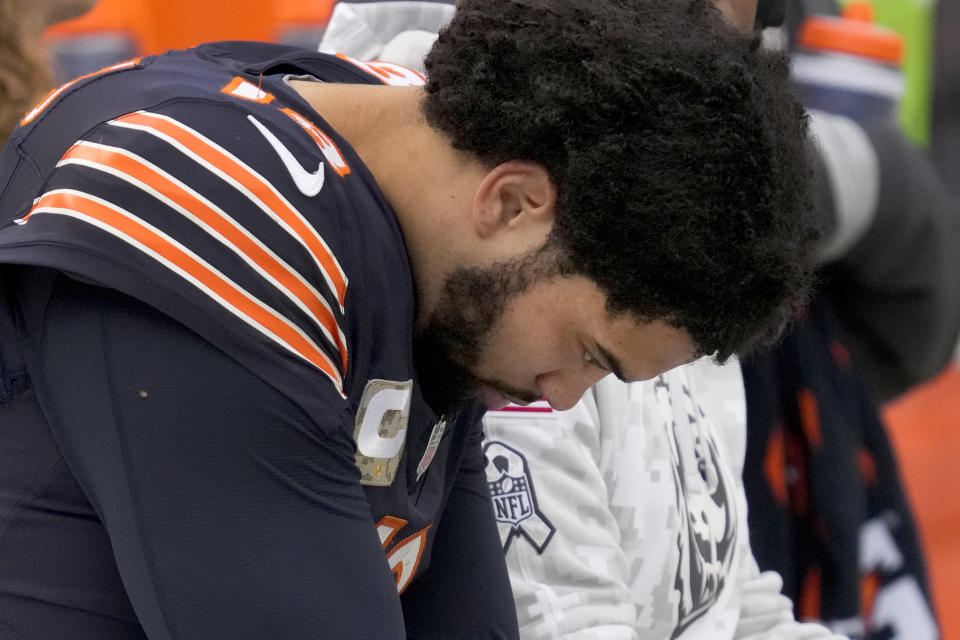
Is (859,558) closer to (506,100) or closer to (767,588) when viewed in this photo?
(767,588)

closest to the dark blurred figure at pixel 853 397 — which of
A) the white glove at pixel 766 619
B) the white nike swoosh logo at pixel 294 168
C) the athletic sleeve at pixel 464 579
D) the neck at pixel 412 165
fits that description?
the white glove at pixel 766 619

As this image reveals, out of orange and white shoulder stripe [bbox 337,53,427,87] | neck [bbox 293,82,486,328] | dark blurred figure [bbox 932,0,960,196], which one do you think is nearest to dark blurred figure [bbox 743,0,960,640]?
orange and white shoulder stripe [bbox 337,53,427,87]

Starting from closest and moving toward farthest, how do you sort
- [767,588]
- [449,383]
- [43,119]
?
[43,119] → [449,383] → [767,588]

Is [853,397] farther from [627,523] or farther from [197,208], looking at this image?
[197,208]

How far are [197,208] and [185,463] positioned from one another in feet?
0.50

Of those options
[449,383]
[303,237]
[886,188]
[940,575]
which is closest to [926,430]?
[940,575]

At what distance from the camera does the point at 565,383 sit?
97 cm

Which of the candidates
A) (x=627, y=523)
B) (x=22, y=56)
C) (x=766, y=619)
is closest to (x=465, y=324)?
(x=627, y=523)

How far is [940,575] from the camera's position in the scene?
2404 millimetres

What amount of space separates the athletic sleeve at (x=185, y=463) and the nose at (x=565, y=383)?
0.76 feet

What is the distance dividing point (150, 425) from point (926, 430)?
7.17 feet

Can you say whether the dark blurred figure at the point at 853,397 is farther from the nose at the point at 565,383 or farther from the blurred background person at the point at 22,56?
the blurred background person at the point at 22,56

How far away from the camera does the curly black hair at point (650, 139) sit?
0.82 m

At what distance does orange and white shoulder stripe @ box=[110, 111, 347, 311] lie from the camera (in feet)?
2.49
